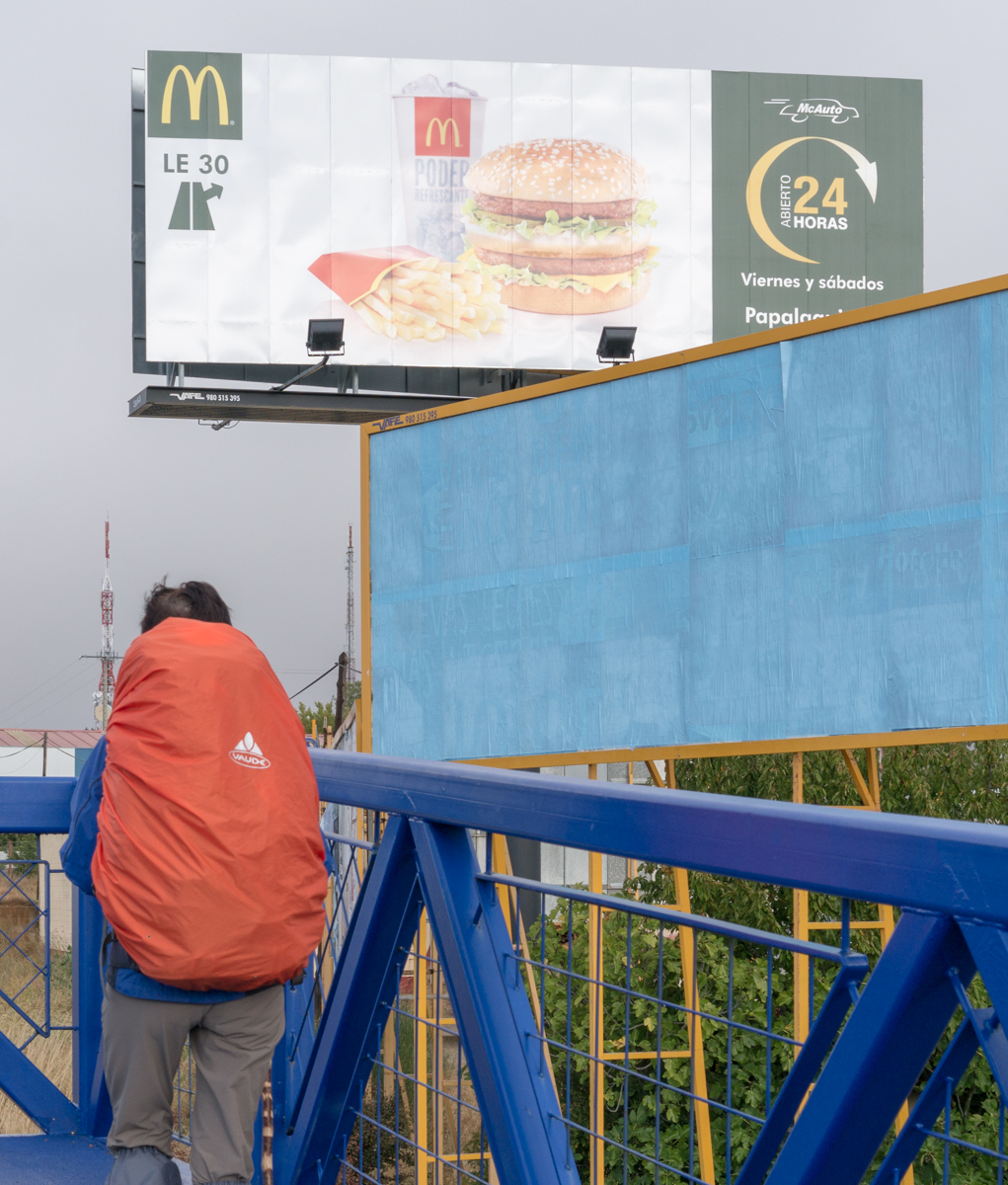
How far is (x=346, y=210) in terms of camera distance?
647 inches

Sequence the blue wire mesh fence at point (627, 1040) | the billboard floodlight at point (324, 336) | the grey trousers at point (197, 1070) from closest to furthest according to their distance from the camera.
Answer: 1. the blue wire mesh fence at point (627, 1040)
2. the grey trousers at point (197, 1070)
3. the billboard floodlight at point (324, 336)

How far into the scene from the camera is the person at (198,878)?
2480 millimetres

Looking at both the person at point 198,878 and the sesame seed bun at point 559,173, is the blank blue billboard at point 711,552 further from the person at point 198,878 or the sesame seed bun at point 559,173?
the sesame seed bun at point 559,173

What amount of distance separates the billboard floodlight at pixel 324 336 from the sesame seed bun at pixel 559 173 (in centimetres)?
272

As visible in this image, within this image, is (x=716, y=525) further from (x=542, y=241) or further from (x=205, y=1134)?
(x=542, y=241)

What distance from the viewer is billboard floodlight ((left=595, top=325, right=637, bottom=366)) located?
53.7ft

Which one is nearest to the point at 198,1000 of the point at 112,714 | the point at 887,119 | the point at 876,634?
the point at 112,714

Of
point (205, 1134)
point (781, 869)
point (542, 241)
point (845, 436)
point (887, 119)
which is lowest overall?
point (205, 1134)

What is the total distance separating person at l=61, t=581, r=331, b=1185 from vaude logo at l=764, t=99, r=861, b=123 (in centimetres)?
1627

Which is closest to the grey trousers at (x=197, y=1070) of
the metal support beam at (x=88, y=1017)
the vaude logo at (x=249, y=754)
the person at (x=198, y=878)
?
the person at (x=198, y=878)

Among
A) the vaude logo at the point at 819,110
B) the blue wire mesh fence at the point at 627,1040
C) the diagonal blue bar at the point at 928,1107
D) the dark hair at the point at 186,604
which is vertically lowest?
the blue wire mesh fence at the point at 627,1040

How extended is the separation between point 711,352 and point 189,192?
33.6ft

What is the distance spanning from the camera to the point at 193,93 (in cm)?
1602

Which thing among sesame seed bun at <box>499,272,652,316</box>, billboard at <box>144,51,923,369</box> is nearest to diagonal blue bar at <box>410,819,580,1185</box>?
billboard at <box>144,51,923,369</box>
